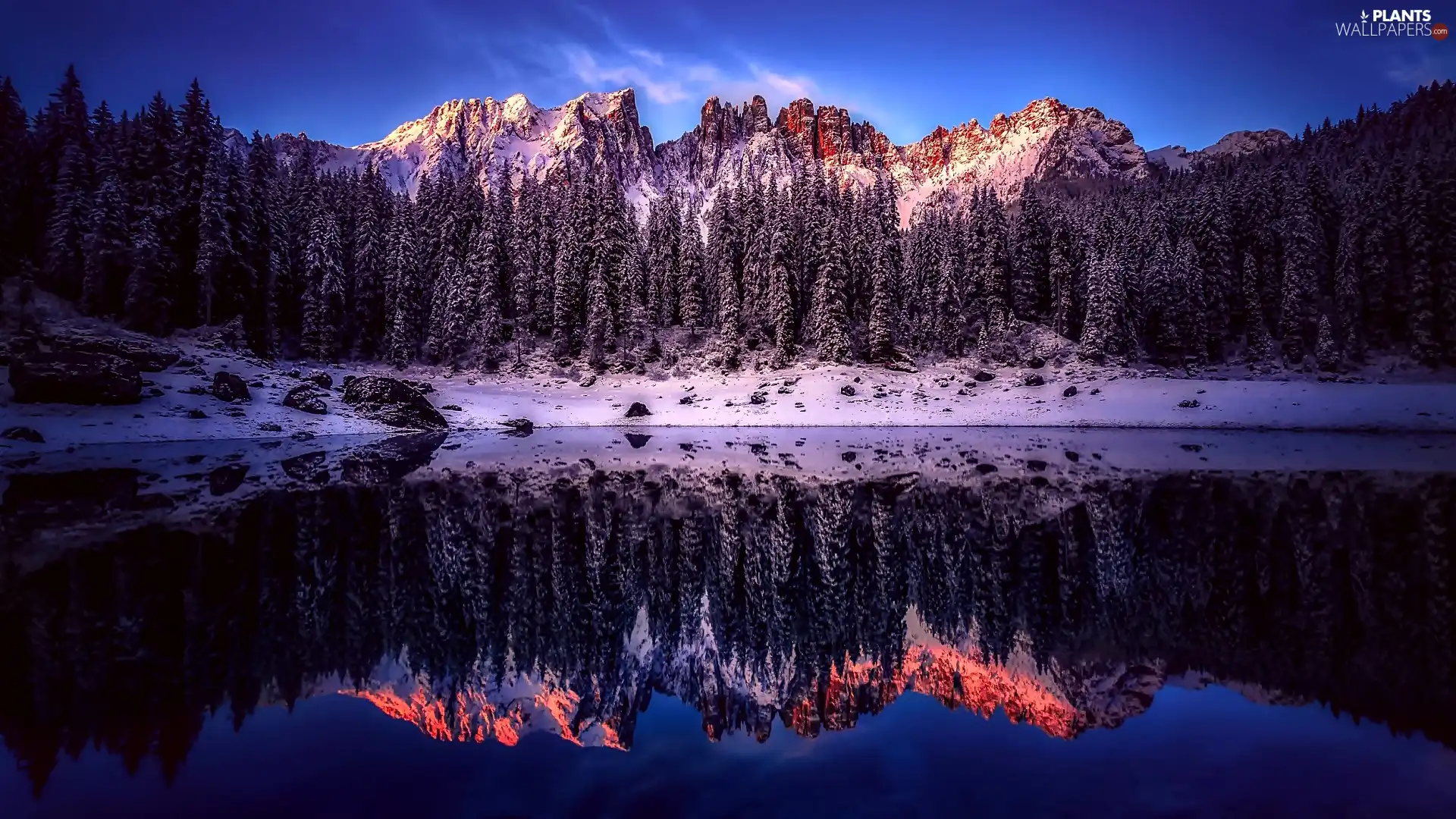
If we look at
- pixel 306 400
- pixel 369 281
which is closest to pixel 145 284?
pixel 306 400

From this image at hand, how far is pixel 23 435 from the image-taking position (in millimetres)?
36344

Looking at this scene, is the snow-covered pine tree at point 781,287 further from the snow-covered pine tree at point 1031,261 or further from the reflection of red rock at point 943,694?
the reflection of red rock at point 943,694

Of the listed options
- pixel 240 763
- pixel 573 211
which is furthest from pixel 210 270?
pixel 240 763

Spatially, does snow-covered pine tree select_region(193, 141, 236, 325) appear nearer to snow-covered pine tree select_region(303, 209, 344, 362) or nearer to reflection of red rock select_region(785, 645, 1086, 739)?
snow-covered pine tree select_region(303, 209, 344, 362)

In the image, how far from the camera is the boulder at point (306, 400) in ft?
158

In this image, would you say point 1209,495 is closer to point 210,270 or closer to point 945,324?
point 945,324

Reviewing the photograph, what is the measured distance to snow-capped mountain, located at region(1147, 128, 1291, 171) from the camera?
16312cm

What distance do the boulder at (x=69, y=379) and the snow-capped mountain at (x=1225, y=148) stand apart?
190073 mm

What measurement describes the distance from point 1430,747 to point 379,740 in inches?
374

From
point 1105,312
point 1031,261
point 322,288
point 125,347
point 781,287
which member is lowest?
point 125,347

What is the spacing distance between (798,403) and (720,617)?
50.5m

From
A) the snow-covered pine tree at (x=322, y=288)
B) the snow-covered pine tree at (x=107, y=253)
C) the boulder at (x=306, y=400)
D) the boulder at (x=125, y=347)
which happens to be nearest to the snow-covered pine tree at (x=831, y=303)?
the boulder at (x=306, y=400)

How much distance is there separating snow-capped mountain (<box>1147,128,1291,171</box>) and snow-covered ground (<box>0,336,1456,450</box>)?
134 meters

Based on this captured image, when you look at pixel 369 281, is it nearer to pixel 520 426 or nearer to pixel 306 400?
pixel 306 400
